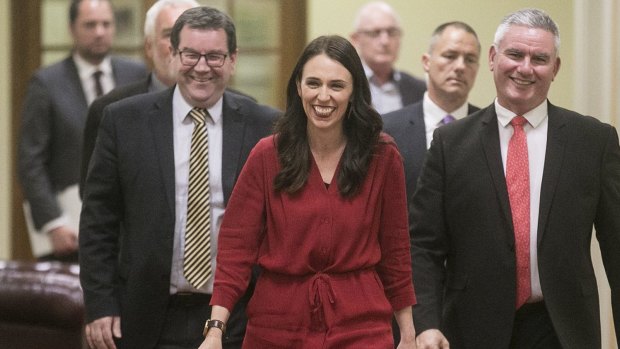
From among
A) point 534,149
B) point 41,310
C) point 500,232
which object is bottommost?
point 41,310

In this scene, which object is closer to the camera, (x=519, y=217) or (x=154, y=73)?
(x=519, y=217)

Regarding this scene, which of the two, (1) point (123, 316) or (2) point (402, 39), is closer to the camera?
(1) point (123, 316)

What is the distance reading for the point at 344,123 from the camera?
3.70 metres

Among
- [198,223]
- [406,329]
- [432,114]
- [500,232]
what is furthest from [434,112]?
[406,329]

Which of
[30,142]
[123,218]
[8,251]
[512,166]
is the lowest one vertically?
[8,251]

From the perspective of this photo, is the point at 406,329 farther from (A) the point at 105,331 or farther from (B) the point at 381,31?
(B) the point at 381,31

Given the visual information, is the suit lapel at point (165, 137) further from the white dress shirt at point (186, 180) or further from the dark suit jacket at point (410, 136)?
the dark suit jacket at point (410, 136)

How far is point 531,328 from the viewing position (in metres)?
3.97

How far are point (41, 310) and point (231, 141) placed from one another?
4.48 ft

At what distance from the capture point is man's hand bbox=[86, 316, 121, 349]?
4180mm

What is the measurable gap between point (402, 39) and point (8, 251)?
292 cm

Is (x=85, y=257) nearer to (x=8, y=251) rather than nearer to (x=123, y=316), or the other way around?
(x=123, y=316)

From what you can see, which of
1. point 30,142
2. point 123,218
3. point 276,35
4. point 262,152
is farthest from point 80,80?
point 262,152

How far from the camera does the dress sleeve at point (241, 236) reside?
3.62 meters
